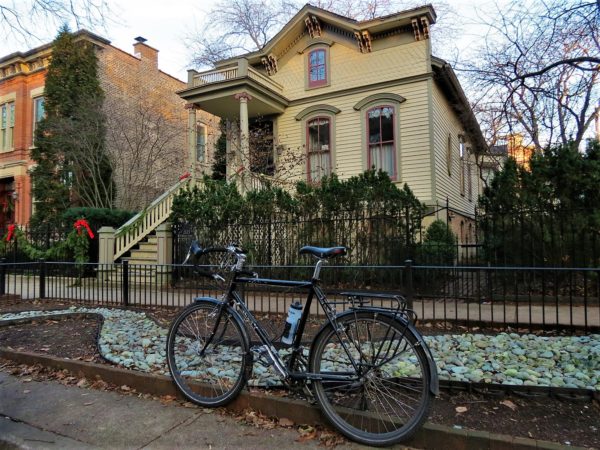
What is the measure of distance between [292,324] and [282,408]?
2.05ft

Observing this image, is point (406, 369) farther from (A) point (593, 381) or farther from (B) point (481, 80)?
(B) point (481, 80)

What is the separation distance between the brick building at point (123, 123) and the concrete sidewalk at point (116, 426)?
44.9 ft

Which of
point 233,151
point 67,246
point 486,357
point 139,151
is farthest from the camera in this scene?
point 139,151

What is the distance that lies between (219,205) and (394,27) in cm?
819

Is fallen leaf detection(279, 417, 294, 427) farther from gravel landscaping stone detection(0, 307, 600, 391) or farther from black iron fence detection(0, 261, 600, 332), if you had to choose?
black iron fence detection(0, 261, 600, 332)

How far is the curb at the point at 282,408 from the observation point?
8.46ft

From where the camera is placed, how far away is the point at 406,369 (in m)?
3.19

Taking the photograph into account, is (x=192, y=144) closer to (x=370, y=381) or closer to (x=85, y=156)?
(x=85, y=156)

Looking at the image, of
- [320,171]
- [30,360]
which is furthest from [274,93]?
[30,360]

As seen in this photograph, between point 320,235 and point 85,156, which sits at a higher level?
point 85,156

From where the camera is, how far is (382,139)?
13.9 meters

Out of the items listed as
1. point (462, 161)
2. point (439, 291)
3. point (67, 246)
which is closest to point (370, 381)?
point (439, 291)

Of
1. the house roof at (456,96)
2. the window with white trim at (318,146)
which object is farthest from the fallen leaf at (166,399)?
the house roof at (456,96)

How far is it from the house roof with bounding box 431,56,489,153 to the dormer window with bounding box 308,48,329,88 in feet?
12.1
